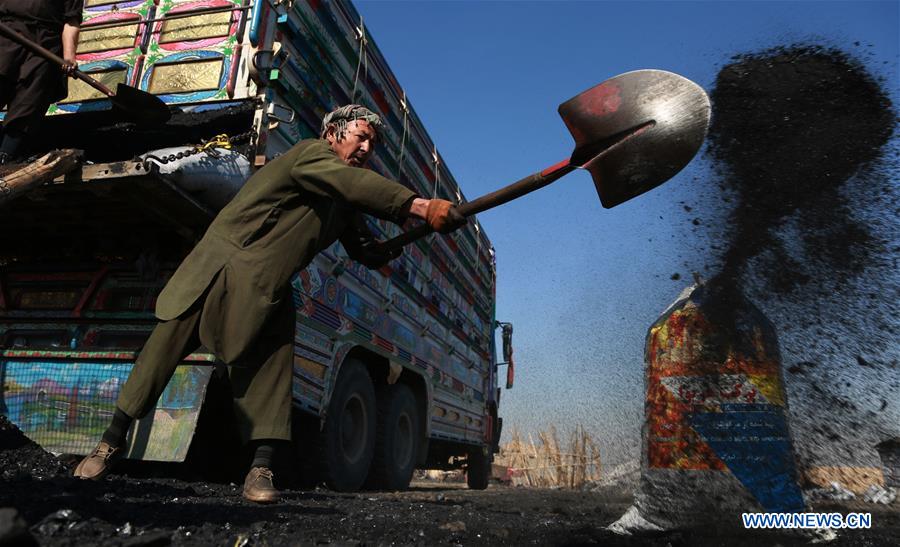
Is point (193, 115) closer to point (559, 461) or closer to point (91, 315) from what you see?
point (91, 315)

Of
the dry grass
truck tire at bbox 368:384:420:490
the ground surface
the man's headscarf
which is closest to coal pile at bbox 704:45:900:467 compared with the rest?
the ground surface

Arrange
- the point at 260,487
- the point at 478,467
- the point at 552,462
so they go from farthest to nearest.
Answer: the point at 552,462
the point at 478,467
the point at 260,487

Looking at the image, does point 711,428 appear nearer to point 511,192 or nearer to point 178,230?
point 511,192

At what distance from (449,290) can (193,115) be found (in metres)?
3.72

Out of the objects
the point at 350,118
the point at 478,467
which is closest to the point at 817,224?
the point at 350,118

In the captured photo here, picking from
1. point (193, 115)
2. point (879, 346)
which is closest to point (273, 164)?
point (193, 115)

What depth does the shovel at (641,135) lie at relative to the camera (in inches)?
89.9

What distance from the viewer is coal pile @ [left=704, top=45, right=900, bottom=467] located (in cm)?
299

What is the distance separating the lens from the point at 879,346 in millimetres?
3123

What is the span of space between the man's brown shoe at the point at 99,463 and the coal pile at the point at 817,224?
2920 mm

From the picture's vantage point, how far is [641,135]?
2305 millimetres

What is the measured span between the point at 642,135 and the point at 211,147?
6.36 ft

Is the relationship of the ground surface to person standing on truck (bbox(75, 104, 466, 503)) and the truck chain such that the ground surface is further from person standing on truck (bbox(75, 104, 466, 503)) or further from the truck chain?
the truck chain

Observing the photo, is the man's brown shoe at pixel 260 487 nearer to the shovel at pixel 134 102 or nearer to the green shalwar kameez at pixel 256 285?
the green shalwar kameez at pixel 256 285
